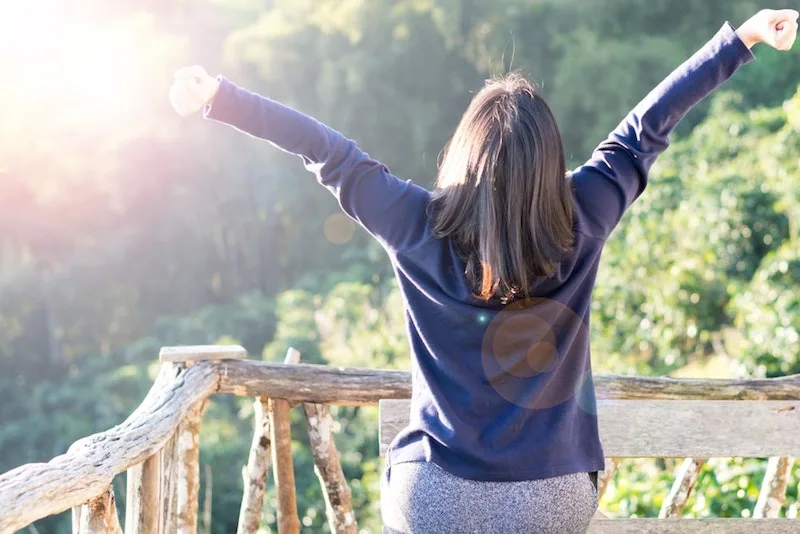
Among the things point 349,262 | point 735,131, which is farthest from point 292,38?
point 735,131

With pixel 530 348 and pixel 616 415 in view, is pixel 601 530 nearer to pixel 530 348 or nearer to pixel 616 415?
pixel 616 415

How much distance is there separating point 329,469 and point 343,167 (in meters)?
1.37

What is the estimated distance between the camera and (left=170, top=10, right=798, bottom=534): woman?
1.20 meters

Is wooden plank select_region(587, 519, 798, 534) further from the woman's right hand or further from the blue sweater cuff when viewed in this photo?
the blue sweater cuff

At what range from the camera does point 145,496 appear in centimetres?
188

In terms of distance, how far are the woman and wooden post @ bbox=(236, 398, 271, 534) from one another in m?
1.23

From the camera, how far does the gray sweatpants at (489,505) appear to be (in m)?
1.23

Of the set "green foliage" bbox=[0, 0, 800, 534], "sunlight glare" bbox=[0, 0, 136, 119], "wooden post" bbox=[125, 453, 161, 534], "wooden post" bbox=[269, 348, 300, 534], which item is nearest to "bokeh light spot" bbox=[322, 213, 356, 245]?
"green foliage" bbox=[0, 0, 800, 534]

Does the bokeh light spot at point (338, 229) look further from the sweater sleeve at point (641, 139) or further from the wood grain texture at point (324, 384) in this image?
the sweater sleeve at point (641, 139)

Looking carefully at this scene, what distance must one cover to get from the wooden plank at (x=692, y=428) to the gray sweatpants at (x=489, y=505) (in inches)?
35.8

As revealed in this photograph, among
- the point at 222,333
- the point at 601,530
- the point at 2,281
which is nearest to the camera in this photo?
the point at 601,530

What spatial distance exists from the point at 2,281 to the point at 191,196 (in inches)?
121

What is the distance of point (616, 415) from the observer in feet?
7.17

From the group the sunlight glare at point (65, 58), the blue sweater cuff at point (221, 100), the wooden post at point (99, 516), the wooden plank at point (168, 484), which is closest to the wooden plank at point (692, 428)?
the wooden plank at point (168, 484)
